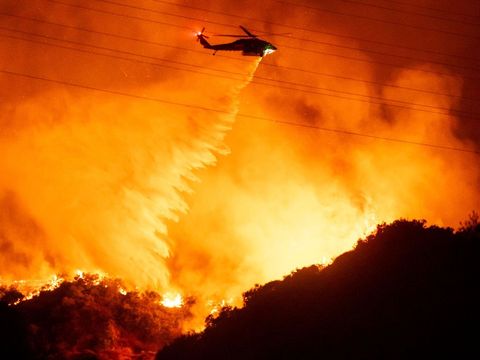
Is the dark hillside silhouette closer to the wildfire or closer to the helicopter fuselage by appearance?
the helicopter fuselage

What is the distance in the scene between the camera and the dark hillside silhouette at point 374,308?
14836 mm

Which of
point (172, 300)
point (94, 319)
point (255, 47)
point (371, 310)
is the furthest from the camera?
point (172, 300)

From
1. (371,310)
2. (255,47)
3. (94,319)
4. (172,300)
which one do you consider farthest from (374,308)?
(172,300)

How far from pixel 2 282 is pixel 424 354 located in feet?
181

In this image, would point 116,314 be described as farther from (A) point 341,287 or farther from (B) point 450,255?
(B) point 450,255

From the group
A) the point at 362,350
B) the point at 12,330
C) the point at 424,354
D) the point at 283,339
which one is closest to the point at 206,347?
the point at 283,339

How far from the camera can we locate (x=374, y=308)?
17641 mm

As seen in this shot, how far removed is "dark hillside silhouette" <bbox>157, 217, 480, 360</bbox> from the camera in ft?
48.7

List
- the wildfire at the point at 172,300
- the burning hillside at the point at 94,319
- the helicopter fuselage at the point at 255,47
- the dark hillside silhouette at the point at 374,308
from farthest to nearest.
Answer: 1. the wildfire at the point at 172,300
2. the burning hillside at the point at 94,319
3. the helicopter fuselage at the point at 255,47
4. the dark hillside silhouette at the point at 374,308

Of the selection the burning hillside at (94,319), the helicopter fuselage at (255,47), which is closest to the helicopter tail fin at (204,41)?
the helicopter fuselage at (255,47)

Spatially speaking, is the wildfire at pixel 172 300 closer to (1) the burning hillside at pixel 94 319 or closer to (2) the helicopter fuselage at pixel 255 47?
(1) the burning hillside at pixel 94 319

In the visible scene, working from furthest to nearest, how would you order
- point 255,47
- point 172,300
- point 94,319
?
point 172,300
point 94,319
point 255,47

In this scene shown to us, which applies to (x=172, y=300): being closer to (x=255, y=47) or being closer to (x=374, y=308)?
(x=255, y=47)

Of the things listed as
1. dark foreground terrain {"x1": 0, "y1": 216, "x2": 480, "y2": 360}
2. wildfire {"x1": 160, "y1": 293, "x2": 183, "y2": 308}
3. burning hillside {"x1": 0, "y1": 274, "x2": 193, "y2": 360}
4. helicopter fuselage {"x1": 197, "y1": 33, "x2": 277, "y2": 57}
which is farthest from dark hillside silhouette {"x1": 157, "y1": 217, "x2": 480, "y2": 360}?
wildfire {"x1": 160, "y1": 293, "x2": 183, "y2": 308}
